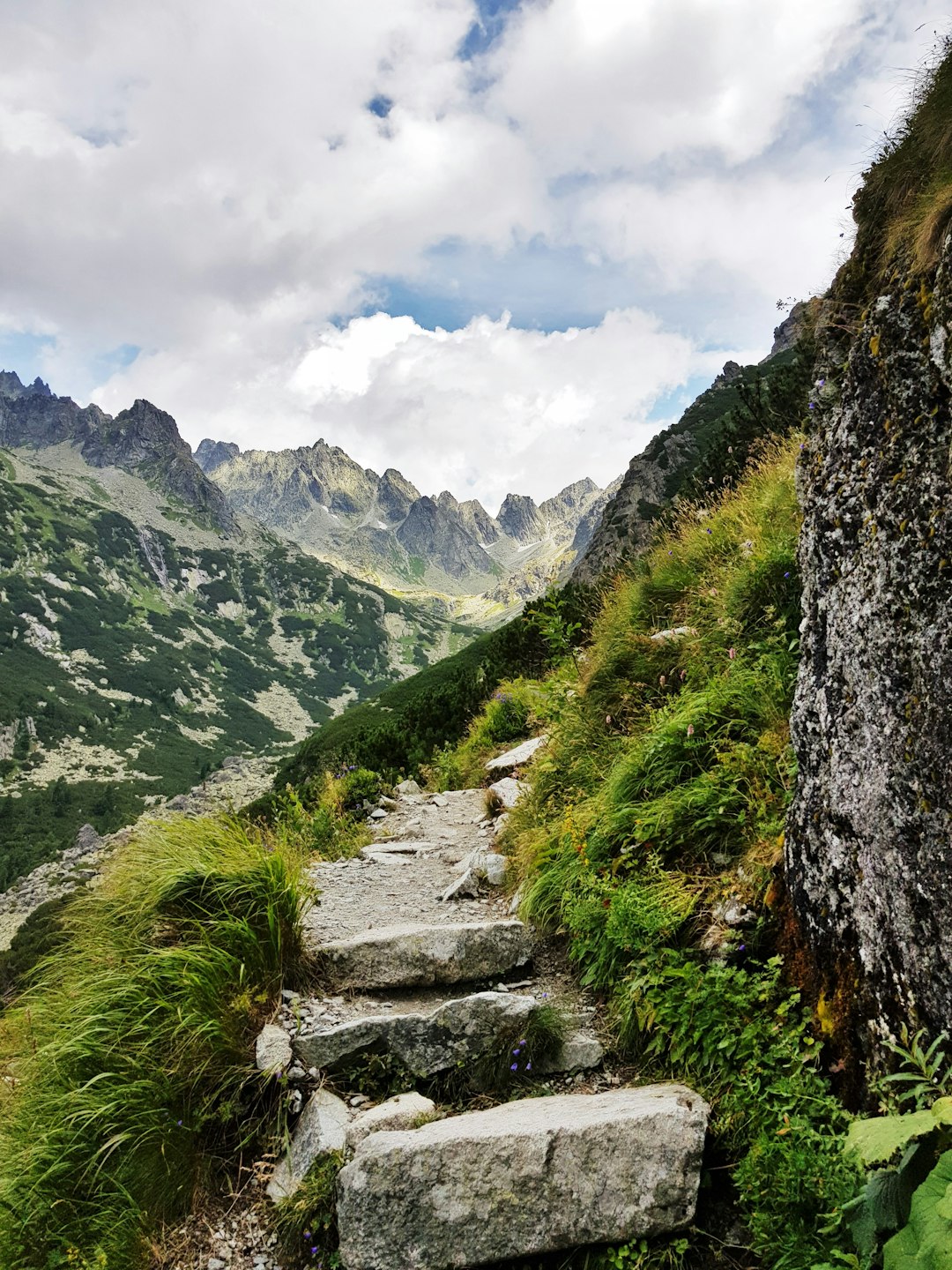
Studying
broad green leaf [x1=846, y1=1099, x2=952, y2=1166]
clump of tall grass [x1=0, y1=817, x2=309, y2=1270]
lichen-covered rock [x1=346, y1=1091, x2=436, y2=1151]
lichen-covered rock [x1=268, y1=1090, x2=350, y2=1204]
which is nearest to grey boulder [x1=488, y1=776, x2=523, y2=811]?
clump of tall grass [x1=0, y1=817, x2=309, y2=1270]

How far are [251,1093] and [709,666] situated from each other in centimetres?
504

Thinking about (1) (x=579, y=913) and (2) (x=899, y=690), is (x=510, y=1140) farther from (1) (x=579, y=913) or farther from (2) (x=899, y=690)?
(2) (x=899, y=690)

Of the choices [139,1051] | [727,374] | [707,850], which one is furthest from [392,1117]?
[727,374]

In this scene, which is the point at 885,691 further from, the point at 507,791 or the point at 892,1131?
the point at 507,791

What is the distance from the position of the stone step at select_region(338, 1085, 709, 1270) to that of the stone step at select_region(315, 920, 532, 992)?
1.76 meters

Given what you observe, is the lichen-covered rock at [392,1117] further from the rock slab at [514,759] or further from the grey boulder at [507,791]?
the rock slab at [514,759]

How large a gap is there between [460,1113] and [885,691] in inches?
140

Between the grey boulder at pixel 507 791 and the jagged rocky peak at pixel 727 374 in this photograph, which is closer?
the grey boulder at pixel 507 791

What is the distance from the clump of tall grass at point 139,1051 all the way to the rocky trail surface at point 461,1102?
36 cm

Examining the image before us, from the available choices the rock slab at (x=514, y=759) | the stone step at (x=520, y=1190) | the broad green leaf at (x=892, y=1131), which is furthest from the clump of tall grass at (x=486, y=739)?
the broad green leaf at (x=892, y=1131)

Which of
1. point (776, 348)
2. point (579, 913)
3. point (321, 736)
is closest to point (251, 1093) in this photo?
point (579, 913)

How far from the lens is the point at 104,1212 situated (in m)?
3.75

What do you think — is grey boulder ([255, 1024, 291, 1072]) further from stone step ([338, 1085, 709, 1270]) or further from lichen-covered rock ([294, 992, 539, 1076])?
stone step ([338, 1085, 709, 1270])

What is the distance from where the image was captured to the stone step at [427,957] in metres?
5.26
